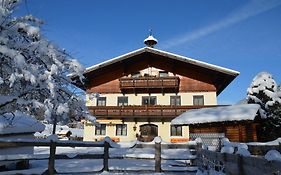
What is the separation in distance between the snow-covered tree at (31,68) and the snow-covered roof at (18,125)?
2487mm

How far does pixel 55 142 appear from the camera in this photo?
894 centimetres

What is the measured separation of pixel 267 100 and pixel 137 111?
478 inches

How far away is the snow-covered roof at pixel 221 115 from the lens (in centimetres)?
1697

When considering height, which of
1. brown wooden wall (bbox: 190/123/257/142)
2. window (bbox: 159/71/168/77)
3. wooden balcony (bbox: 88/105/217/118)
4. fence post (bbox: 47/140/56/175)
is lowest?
fence post (bbox: 47/140/56/175)

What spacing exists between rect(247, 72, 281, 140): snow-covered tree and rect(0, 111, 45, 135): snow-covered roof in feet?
59.6

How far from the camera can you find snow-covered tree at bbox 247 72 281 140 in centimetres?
2419

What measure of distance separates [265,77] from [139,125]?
13.1 metres

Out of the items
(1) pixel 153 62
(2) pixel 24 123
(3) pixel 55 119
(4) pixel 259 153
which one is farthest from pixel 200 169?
(1) pixel 153 62

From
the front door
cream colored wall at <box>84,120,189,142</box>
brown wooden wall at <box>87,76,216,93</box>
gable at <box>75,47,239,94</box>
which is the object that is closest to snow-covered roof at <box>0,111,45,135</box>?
gable at <box>75,47,239,94</box>

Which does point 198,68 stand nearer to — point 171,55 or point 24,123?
point 171,55

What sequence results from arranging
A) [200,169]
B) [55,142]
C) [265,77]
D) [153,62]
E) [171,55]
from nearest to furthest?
1. [55,142]
2. [200,169]
3. [265,77]
4. [171,55]
5. [153,62]

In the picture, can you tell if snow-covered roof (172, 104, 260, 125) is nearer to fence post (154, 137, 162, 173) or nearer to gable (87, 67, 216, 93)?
fence post (154, 137, 162, 173)

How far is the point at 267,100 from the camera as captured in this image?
86.9 feet

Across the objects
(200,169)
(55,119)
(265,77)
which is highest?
(265,77)
